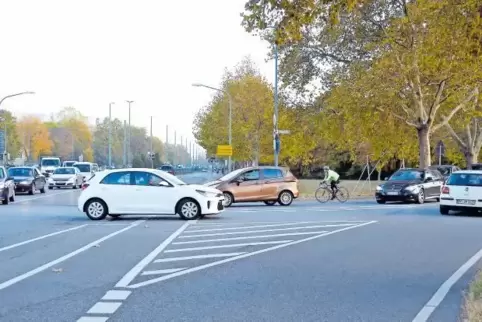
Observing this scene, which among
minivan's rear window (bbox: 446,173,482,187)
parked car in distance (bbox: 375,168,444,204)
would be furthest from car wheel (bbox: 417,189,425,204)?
minivan's rear window (bbox: 446,173,482,187)

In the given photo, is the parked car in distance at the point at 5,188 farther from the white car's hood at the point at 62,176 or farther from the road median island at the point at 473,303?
the road median island at the point at 473,303

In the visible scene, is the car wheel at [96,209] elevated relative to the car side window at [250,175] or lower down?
lower down

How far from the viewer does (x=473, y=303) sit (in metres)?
8.48

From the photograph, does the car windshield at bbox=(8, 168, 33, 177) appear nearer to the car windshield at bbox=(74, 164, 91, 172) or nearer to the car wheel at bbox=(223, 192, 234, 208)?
the car wheel at bbox=(223, 192, 234, 208)

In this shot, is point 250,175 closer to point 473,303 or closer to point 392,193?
point 392,193

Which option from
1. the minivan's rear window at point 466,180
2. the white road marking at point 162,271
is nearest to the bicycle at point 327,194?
the minivan's rear window at point 466,180

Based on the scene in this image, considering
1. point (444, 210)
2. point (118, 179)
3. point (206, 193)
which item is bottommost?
point (444, 210)

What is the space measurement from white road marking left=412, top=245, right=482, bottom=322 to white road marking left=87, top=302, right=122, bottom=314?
3319mm

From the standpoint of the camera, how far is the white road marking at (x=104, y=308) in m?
8.22

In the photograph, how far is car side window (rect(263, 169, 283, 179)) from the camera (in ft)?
95.5

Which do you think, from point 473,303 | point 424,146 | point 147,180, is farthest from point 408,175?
point 473,303

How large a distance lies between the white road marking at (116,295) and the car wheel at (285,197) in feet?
65.9

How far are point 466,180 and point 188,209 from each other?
955cm

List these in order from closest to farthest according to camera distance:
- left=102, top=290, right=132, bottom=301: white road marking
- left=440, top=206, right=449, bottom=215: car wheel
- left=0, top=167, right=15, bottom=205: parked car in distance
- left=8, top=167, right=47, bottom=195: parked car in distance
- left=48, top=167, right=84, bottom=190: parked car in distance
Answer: left=102, top=290, right=132, bottom=301: white road marking → left=440, top=206, right=449, bottom=215: car wheel → left=0, top=167, right=15, bottom=205: parked car in distance → left=8, top=167, right=47, bottom=195: parked car in distance → left=48, top=167, right=84, bottom=190: parked car in distance
